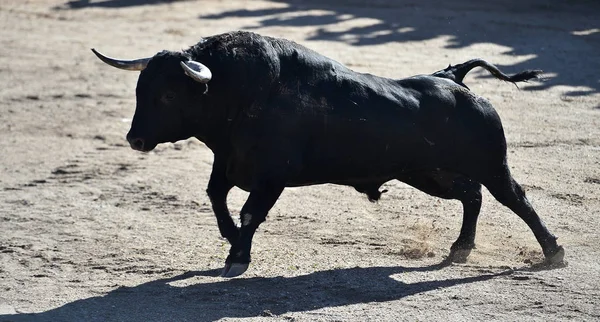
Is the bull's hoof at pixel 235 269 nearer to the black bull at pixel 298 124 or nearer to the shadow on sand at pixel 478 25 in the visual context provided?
the black bull at pixel 298 124

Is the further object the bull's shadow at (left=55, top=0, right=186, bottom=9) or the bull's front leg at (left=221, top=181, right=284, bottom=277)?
the bull's shadow at (left=55, top=0, right=186, bottom=9)

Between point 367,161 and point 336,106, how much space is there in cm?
41

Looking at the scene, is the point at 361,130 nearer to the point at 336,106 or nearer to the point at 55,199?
the point at 336,106

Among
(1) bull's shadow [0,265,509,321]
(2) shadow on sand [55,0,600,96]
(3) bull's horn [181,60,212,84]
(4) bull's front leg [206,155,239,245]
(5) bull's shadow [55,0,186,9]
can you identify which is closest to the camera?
(1) bull's shadow [0,265,509,321]

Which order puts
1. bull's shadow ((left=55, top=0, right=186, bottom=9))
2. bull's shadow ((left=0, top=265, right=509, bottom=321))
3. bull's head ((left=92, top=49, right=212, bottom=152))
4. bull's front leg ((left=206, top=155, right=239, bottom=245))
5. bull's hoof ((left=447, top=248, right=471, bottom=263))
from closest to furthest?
bull's shadow ((left=0, top=265, right=509, bottom=321)) → bull's head ((left=92, top=49, right=212, bottom=152)) → bull's front leg ((left=206, top=155, right=239, bottom=245)) → bull's hoof ((left=447, top=248, right=471, bottom=263)) → bull's shadow ((left=55, top=0, right=186, bottom=9))

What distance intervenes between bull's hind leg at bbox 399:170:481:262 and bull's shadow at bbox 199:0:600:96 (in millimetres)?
5162

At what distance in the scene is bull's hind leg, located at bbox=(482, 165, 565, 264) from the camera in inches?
310

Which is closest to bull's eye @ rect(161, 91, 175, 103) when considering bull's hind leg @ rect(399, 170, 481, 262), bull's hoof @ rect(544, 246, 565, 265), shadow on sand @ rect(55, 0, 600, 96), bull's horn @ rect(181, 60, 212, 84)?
bull's horn @ rect(181, 60, 212, 84)

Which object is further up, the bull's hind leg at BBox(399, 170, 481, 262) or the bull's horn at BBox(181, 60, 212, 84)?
the bull's horn at BBox(181, 60, 212, 84)

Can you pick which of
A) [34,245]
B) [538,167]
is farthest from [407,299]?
[538,167]

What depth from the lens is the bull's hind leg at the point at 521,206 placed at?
786 centimetres

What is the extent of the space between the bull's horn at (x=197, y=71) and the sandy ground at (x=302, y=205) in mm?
1283

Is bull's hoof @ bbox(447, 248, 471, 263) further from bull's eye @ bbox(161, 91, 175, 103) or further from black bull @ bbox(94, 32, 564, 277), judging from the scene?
bull's eye @ bbox(161, 91, 175, 103)

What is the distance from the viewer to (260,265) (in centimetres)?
788
